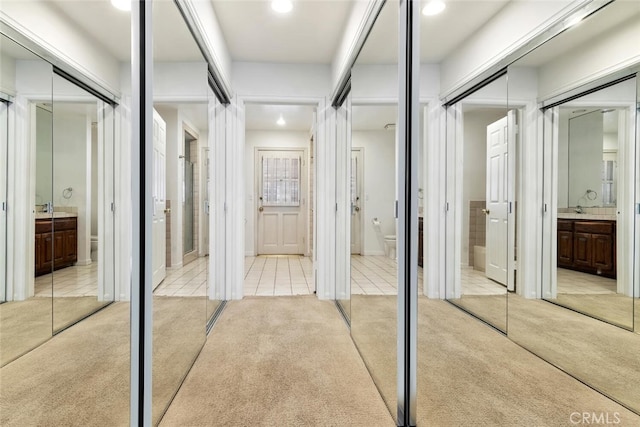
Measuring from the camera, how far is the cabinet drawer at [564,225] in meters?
1.41

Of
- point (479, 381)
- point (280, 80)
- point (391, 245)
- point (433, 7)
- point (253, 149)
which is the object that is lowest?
point (479, 381)

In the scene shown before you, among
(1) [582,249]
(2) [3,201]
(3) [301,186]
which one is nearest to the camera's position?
(2) [3,201]

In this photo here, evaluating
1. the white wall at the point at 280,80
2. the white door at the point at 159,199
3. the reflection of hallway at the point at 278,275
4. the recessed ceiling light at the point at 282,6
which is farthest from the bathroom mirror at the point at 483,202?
the reflection of hallway at the point at 278,275

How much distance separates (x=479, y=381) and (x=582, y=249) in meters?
0.73

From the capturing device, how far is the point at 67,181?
97 cm

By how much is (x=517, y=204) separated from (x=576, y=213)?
289 mm

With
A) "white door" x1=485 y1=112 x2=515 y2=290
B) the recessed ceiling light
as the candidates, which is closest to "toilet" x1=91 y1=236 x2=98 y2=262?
"white door" x1=485 y1=112 x2=515 y2=290

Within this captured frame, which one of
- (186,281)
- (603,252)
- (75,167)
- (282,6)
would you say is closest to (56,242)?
(75,167)

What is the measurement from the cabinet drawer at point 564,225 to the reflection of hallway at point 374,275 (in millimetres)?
645

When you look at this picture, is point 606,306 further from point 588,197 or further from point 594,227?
point 588,197

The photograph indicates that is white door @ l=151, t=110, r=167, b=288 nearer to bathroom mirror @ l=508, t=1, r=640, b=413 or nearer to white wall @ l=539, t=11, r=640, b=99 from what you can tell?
bathroom mirror @ l=508, t=1, r=640, b=413

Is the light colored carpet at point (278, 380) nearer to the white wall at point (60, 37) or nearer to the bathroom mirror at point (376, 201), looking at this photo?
the bathroom mirror at point (376, 201)

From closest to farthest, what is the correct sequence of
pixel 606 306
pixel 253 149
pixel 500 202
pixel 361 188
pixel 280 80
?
pixel 606 306 < pixel 500 202 < pixel 361 188 < pixel 280 80 < pixel 253 149

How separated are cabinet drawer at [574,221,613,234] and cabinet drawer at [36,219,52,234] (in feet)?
6.03
